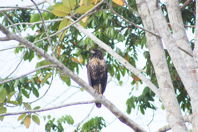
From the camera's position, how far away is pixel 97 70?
17.6 ft

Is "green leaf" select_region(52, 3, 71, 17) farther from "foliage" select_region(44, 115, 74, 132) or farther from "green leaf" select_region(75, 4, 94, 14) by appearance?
"foliage" select_region(44, 115, 74, 132)

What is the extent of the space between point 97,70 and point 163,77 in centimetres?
279

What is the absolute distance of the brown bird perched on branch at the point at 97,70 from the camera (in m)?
5.29

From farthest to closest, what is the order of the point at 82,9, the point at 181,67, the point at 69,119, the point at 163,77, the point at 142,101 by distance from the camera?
the point at 69,119 < the point at 142,101 < the point at 82,9 < the point at 163,77 < the point at 181,67

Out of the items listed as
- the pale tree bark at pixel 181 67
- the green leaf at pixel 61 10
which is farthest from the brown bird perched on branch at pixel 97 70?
the pale tree bark at pixel 181 67

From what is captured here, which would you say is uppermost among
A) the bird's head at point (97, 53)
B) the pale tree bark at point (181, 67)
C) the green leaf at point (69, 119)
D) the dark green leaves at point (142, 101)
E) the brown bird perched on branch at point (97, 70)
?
the bird's head at point (97, 53)

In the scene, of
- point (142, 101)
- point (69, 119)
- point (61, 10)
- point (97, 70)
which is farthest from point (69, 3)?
point (69, 119)

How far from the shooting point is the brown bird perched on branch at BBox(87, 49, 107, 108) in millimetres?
5293

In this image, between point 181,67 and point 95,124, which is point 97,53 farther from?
point 181,67

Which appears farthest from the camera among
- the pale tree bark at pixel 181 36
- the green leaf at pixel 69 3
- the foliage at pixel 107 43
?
the foliage at pixel 107 43

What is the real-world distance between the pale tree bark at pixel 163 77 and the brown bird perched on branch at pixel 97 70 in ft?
8.02

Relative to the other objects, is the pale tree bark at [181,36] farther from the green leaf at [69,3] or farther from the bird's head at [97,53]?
the bird's head at [97,53]

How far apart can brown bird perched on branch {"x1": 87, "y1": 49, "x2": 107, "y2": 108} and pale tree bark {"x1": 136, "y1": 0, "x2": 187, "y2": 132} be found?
8.02 feet

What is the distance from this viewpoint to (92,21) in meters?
4.93
